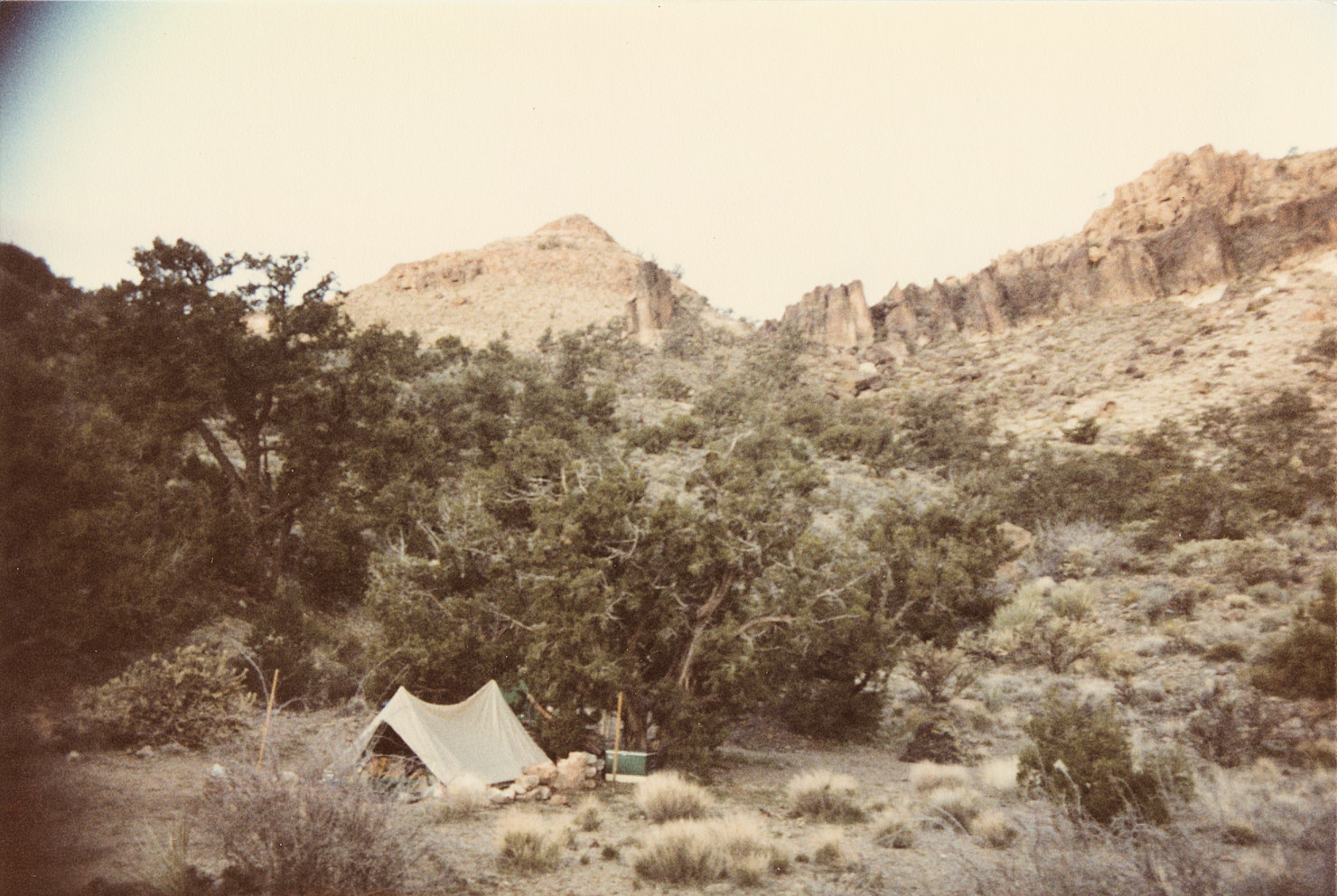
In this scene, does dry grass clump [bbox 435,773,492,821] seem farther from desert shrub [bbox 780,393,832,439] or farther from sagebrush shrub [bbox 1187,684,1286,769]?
desert shrub [bbox 780,393,832,439]

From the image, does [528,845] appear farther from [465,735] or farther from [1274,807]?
[1274,807]

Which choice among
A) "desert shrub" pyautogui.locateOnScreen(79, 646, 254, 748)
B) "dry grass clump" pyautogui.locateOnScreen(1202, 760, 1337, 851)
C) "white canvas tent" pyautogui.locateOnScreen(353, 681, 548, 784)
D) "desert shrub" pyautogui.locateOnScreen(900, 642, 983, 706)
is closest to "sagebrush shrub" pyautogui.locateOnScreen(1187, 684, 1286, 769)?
"dry grass clump" pyautogui.locateOnScreen(1202, 760, 1337, 851)

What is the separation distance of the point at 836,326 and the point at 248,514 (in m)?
53.3

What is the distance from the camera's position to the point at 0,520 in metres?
10.9

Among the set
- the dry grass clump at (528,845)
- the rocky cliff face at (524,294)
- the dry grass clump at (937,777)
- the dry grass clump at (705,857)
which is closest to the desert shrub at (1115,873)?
the dry grass clump at (705,857)

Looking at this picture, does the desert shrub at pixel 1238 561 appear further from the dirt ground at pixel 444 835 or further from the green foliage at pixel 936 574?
the dirt ground at pixel 444 835

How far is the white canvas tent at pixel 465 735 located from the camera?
11.5 metres

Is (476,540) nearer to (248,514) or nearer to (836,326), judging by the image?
(248,514)

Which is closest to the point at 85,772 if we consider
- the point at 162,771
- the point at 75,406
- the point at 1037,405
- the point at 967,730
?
the point at 162,771

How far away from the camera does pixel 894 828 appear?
9445mm

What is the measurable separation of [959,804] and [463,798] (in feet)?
21.6

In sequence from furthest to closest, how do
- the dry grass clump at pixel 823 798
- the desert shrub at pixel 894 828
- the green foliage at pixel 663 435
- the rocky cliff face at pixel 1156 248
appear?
the rocky cliff face at pixel 1156 248
the green foliage at pixel 663 435
the dry grass clump at pixel 823 798
the desert shrub at pixel 894 828

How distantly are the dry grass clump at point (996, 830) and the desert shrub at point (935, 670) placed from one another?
29.4 ft

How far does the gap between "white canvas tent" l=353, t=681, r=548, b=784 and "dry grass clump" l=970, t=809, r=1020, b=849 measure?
7.02 metres
